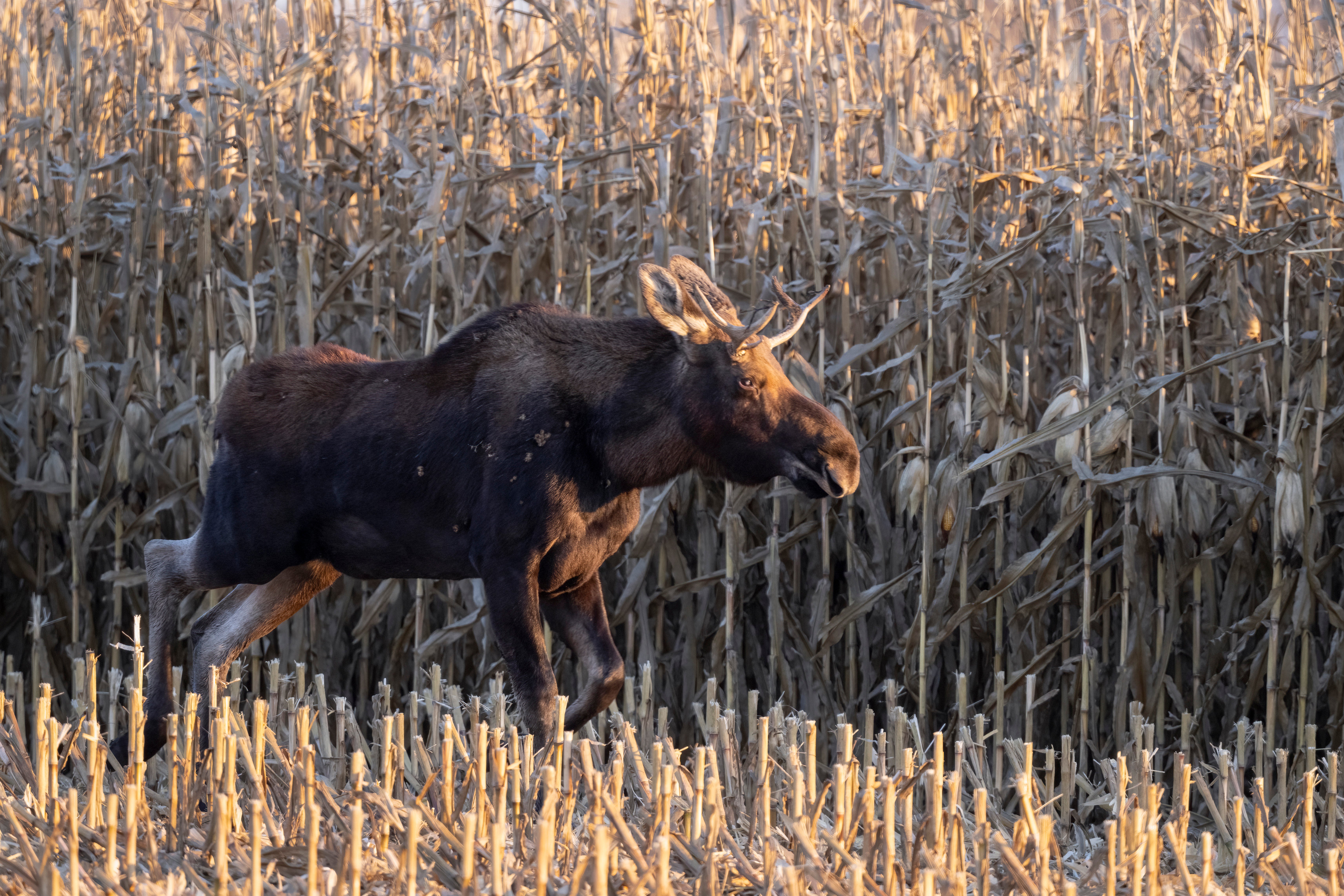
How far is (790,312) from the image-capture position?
4043mm

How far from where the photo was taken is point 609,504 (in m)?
4.03

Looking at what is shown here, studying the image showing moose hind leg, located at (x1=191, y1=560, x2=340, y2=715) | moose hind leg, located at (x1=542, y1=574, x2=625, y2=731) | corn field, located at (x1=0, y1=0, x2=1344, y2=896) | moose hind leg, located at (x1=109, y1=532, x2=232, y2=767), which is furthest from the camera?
corn field, located at (x1=0, y1=0, x2=1344, y2=896)

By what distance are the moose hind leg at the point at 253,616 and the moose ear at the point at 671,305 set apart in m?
1.37

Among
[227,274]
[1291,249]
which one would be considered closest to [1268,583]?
[1291,249]

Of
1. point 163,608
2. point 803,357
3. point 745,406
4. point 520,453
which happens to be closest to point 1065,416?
point 803,357

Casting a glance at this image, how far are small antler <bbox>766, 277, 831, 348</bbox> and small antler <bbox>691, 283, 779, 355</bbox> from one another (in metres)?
0.03

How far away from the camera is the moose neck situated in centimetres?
394

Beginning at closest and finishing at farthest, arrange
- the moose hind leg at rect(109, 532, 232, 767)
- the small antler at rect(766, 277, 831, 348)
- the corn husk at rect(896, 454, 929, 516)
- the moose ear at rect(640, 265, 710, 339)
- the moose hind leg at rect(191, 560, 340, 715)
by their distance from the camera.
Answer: the small antler at rect(766, 277, 831, 348), the moose ear at rect(640, 265, 710, 339), the moose hind leg at rect(109, 532, 232, 767), the moose hind leg at rect(191, 560, 340, 715), the corn husk at rect(896, 454, 929, 516)

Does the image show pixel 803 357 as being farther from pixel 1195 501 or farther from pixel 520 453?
pixel 520 453

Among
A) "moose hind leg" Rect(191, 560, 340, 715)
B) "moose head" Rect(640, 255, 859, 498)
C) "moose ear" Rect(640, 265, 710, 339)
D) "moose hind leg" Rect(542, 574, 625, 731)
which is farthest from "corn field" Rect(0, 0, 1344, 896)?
"moose ear" Rect(640, 265, 710, 339)

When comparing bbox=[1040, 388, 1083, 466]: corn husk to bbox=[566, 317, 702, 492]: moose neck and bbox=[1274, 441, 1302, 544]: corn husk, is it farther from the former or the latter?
bbox=[566, 317, 702, 492]: moose neck

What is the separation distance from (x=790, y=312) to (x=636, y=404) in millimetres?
486

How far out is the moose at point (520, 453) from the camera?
387cm

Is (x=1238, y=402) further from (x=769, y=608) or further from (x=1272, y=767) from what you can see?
(x=769, y=608)
